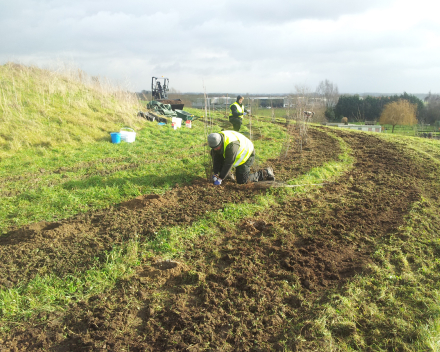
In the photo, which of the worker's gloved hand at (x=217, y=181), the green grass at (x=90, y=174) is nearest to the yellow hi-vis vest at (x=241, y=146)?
the worker's gloved hand at (x=217, y=181)

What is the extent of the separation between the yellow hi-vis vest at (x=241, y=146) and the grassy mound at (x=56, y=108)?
239 inches

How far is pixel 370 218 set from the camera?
4.47 meters

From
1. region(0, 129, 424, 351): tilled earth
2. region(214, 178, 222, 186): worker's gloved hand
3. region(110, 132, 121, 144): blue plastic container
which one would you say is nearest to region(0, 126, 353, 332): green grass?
region(0, 129, 424, 351): tilled earth

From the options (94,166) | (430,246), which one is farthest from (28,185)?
(430,246)

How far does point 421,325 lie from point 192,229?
279 centimetres

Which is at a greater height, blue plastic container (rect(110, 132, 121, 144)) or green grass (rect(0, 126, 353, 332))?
blue plastic container (rect(110, 132, 121, 144))

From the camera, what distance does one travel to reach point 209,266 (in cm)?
332

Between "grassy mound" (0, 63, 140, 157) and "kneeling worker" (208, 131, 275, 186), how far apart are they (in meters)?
5.78

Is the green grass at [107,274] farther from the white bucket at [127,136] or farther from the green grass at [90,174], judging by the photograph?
the white bucket at [127,136]

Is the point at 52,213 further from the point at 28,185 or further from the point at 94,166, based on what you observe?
the point at 94,166

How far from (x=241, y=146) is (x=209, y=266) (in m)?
2.71

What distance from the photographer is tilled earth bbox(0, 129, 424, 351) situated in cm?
241

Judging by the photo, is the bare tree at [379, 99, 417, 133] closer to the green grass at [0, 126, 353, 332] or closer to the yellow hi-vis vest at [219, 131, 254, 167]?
the yellow hi-vis vest at [219, 131, 254, 167]

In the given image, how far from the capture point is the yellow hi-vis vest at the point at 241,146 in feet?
17.0
